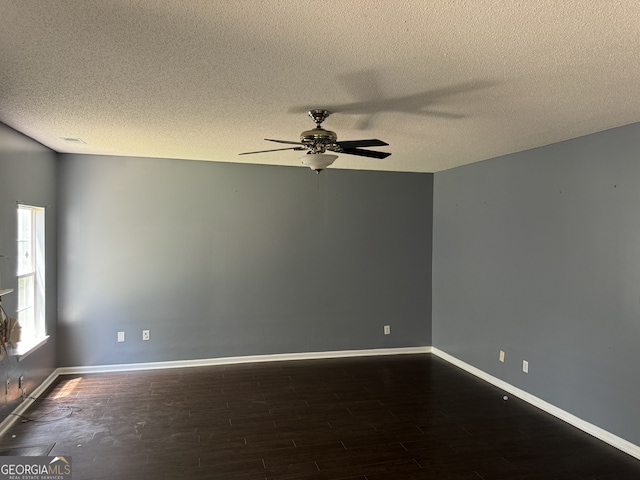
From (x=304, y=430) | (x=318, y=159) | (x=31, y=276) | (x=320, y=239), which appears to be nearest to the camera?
(x=318, y=159)

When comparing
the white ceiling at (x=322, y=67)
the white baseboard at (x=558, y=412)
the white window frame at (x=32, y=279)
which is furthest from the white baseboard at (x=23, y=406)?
the white baseboard at (x=558, y=412)

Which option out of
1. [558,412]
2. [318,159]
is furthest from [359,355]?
[318,159]

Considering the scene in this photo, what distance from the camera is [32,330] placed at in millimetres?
4109

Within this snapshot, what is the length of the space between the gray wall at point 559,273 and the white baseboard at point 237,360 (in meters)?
0.87

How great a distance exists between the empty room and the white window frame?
0.03 m

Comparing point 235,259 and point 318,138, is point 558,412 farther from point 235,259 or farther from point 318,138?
point 235,259

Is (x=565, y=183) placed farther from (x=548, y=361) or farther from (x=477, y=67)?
(x=477, y=67)

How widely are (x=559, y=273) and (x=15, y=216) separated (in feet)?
15.0

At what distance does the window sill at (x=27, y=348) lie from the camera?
11.8 feet

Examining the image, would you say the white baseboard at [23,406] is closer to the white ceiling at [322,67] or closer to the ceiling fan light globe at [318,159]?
the white ceiling at [322,67]

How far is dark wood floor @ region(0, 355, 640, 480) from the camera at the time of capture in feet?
9.32

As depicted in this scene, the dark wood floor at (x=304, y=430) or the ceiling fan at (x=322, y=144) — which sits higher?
the ceiling fan at (x=322, y=144)

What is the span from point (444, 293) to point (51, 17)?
4887 mm

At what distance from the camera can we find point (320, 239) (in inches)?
213
